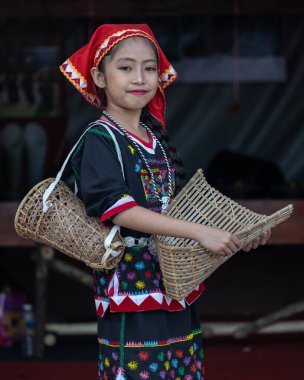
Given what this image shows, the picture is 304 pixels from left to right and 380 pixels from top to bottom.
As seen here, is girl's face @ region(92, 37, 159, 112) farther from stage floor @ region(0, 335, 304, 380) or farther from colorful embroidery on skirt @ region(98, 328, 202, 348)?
stage floor @ region(0, 335, 304, 380)

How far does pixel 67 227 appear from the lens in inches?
98.9

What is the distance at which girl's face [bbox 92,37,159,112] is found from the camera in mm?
2547

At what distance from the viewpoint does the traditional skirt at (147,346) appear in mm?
2529

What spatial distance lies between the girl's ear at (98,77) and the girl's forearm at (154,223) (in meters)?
0.43

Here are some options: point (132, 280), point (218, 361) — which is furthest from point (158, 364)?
point (218, 361)

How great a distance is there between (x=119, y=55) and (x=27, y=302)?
3.03 m

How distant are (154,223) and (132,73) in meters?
0.46

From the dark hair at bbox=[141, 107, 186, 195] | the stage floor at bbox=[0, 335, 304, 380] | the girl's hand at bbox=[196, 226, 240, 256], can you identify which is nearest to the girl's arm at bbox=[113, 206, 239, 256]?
the girl's hand at bbox=[196, 226, 240, 256]

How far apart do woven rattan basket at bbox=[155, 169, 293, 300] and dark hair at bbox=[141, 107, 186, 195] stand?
106 millimetres

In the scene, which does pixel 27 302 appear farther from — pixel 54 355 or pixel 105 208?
pixel 105 208

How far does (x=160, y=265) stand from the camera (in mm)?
2484

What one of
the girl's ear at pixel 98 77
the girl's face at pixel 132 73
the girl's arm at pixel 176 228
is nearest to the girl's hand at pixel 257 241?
the girl's arm at pixel 176 228

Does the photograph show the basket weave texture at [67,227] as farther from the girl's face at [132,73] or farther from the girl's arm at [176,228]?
the girl's face at [132,73]

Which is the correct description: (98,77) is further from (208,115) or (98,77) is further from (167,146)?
(208,115)
